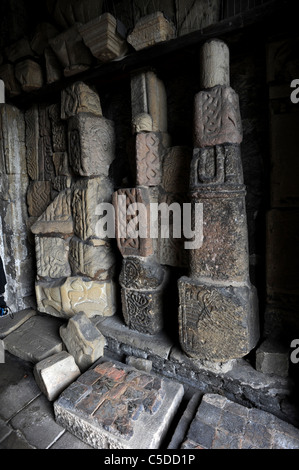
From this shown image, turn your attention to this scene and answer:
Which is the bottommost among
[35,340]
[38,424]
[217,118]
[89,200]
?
[38,424]

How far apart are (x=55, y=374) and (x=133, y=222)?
1358 millimetres

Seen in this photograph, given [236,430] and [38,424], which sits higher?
[236,430]

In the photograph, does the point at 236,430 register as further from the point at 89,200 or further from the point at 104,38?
the point at 104,38

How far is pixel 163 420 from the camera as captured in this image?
162cm

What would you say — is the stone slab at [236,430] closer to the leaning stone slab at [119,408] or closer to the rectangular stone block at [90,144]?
the leaning stone slab at [119,408]

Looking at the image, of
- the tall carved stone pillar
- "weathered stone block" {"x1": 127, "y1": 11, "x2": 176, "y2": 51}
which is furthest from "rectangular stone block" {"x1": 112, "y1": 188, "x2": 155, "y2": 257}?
"weathered stone block" {"x1": 127, "y1": 11, "x2": 176, "y2": 51}

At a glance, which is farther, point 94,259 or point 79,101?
point 94,259

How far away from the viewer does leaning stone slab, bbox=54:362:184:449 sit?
1.53 metres

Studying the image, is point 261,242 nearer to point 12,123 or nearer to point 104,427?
point 104,427

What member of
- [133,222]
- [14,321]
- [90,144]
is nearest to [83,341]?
[133,222]

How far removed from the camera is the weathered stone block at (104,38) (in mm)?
1905

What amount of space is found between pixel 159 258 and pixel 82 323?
916mm

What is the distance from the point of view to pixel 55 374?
78.2 inches

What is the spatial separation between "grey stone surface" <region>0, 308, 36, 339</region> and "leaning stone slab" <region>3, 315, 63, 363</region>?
0.16 feet
